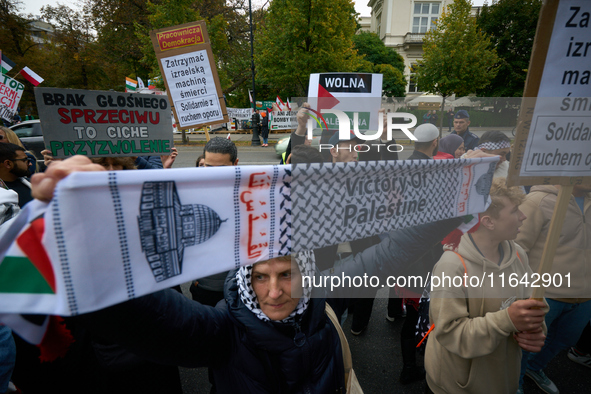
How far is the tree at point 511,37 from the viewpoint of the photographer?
27.1m

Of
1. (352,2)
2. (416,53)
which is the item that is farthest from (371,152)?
(416,53)

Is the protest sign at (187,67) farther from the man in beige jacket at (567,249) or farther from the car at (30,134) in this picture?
the car at (30,134)

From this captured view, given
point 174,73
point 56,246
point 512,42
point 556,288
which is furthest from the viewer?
point 512,42

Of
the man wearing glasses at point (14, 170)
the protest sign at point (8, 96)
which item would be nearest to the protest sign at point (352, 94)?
the man wearing glasses at point (14, 170)

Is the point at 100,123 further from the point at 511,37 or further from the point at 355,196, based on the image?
the point at 511,37

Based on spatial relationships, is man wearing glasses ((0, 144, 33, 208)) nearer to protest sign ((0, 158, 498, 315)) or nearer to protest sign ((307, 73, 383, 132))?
protest sign ((0, 158, 498, 315))

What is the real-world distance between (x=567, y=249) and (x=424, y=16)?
4600 cm

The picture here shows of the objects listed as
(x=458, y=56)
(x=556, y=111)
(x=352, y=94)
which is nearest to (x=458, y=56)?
(x=458, y=56)

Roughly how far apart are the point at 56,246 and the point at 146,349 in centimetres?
49

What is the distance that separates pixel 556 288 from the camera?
2.24m

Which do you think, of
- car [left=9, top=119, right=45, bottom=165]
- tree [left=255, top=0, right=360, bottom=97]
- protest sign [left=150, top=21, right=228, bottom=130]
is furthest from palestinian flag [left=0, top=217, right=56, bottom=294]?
tree [left=255, top=0, right=360, bottom=97]

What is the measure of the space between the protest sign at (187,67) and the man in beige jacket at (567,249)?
10.0 feet

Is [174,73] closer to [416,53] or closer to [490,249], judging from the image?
[490,249]

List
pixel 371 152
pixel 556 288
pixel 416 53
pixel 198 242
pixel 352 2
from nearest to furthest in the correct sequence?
pixel 198 242 → pixel 556 288 → pixel 371 152 → pixel 352 2 → pixel 416 53
